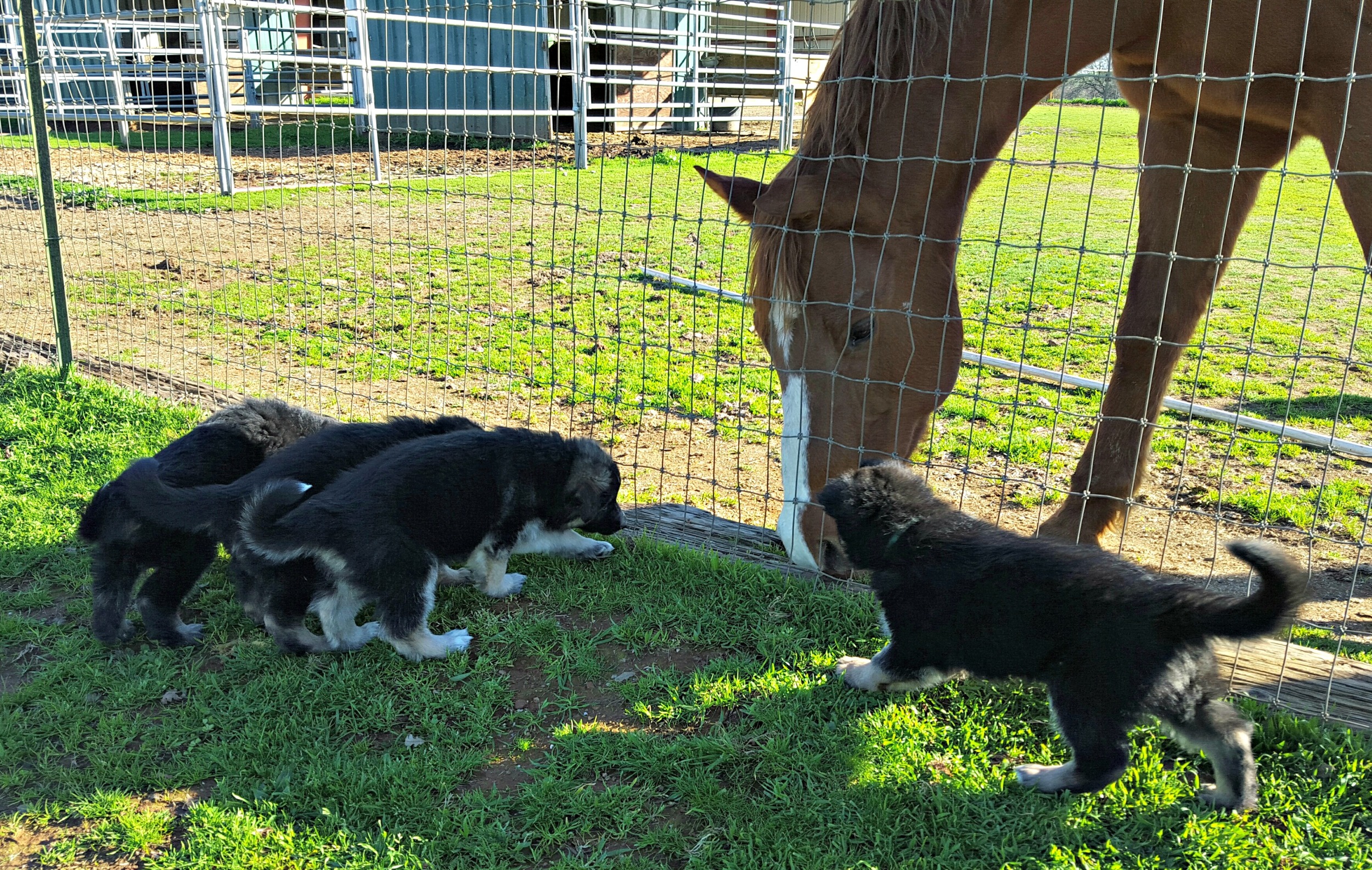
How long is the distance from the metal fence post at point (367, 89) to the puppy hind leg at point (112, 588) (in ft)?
31.0

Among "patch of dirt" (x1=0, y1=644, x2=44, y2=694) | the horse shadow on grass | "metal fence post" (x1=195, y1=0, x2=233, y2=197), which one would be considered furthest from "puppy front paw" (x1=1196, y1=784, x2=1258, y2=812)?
"metal fence post" (x1=195, y1=0, x2=233, y2=197)

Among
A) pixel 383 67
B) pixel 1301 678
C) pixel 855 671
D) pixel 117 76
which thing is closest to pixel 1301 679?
pixel 1301 678

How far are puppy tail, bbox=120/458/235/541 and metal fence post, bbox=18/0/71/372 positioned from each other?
132 inches

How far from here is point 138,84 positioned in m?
17.1

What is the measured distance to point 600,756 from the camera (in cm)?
263

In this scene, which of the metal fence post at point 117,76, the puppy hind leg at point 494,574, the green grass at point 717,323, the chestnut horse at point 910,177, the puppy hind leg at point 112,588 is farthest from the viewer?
the metal fence post at point 117,76

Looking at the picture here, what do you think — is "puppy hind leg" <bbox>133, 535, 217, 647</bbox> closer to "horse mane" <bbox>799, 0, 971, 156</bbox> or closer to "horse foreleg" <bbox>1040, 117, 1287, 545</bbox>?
"horse mane" <bbox>799, 0, 971, 156</bbox>

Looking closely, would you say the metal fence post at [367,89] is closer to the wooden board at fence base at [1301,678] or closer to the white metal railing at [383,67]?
the white metal railing at [383,67]

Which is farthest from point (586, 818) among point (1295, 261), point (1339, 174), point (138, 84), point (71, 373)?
point (138, 84)

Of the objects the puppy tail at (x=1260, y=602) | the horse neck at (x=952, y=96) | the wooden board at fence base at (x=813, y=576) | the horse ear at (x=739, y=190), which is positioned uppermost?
the horse neck at (x=952, y=96)

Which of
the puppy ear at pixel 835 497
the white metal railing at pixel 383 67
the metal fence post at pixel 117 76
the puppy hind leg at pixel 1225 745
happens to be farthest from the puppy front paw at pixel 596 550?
the metal fence post at pixel 117 76

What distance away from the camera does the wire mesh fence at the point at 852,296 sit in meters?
3.25

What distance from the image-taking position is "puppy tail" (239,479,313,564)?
2904 millimetres

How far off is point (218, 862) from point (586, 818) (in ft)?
3.05
